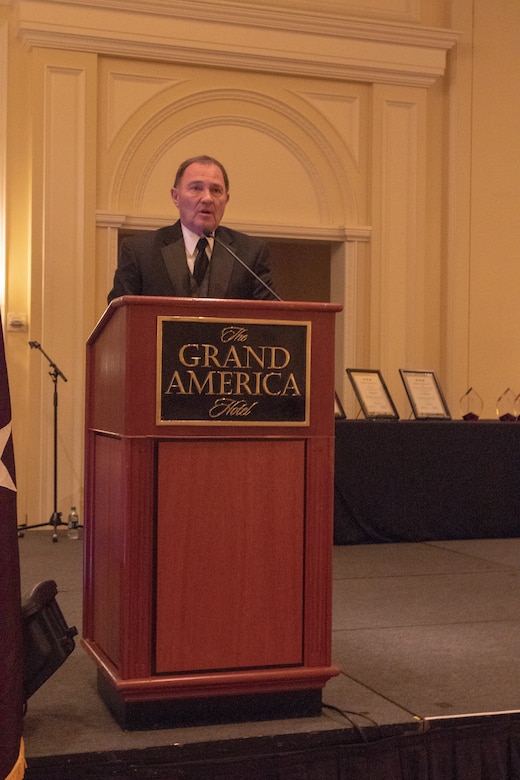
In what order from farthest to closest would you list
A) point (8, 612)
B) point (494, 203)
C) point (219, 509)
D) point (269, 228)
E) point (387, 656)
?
point (494, 203), point (269, 228), point (387, 656), point (219, 509), point (8, 612)

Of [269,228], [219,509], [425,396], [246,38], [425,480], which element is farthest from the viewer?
[269,228]

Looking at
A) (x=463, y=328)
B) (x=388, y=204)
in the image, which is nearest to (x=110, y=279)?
(x=388, y=204)

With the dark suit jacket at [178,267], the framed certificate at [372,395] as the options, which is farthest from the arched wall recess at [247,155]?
the dark suit jacket at [178,267]

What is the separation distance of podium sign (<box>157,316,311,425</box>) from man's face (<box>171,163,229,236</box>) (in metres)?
0.79

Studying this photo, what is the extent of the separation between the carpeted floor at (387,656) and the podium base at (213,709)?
0.03m

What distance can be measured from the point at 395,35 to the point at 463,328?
219 cm

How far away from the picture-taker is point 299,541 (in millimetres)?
2230

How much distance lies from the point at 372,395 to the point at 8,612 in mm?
4528

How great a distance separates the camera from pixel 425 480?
5.79 metres

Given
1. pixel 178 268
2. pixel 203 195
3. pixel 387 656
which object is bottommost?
pixel 387 656

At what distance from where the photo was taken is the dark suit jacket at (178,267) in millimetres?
2816

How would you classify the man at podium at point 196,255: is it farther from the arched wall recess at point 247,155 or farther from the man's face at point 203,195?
the arched wall recess at point 247,155

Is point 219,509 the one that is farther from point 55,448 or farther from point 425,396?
point 425,396

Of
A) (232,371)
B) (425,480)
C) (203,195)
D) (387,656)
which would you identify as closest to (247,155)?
(425,480)
